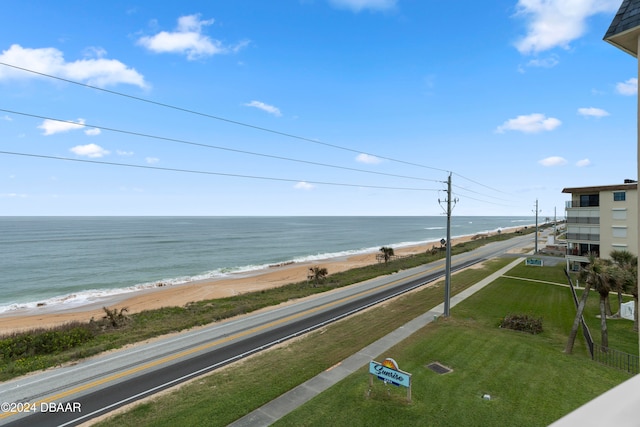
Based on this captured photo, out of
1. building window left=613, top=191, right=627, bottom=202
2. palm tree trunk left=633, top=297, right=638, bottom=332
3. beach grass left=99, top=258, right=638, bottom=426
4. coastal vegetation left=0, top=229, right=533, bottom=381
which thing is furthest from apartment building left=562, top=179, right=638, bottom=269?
coastal vegetation left=0, top=229, right=533, bottom=381

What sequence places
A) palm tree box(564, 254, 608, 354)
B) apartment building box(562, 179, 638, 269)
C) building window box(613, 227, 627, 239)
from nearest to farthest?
palm tree box(564, 254, 608, 354), apartment building box(562, 179, 638, 269), building window box(613, 227, 627, 239)

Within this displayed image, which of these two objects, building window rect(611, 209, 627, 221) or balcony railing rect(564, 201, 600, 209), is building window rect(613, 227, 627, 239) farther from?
balcony railing rect(564, 201, 600, 209)

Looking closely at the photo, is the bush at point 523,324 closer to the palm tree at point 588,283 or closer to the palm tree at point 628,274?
the palm tree at point 588,283

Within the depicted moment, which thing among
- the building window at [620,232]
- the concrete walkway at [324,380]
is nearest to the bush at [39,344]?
the concrete walkway at [324,380]

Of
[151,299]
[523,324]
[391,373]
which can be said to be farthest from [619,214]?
[151,299]

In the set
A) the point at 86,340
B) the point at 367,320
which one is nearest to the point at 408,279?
the point at 367,320

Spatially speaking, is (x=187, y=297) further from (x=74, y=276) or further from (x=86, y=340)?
(x=74, y=276)
